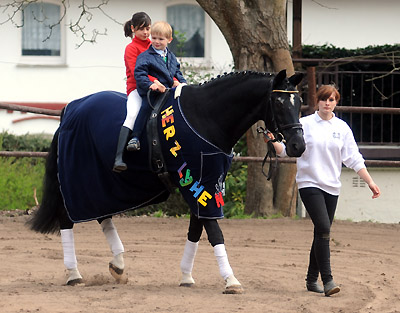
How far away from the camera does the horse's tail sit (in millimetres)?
7695

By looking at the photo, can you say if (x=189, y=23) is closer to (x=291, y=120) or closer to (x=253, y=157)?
(x=253, y=157)

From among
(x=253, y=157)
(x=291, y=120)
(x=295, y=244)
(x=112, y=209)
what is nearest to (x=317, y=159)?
(x=291, y=120)

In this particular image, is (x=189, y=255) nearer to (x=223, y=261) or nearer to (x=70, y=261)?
(x=223, y=261)

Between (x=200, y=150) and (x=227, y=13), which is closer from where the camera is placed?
(x=200, y=150)

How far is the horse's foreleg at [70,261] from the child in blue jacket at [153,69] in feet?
3.70

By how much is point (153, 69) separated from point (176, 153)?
2.44ft

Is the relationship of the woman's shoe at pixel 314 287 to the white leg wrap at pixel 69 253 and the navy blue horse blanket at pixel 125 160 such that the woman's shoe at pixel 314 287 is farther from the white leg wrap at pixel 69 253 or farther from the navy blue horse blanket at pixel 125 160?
the white leg wrap at pixel 69 253

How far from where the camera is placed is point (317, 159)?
6.95 meters

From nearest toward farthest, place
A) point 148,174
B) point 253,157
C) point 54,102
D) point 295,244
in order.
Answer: point 148,174, point 295,244, point 253,157, point 54,102

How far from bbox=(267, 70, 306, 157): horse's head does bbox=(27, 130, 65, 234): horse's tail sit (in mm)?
2070

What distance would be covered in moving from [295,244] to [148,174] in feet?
11.5

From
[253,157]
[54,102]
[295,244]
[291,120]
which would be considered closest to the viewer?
[291,120]

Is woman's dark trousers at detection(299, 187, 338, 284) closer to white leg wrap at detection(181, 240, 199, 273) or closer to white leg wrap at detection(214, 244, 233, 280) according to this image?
white leg wrap at detection(214, 244, 233, 280)

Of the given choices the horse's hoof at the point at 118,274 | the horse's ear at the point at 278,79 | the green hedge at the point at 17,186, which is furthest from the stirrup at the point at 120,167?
the green hedge at the point at 17,186
